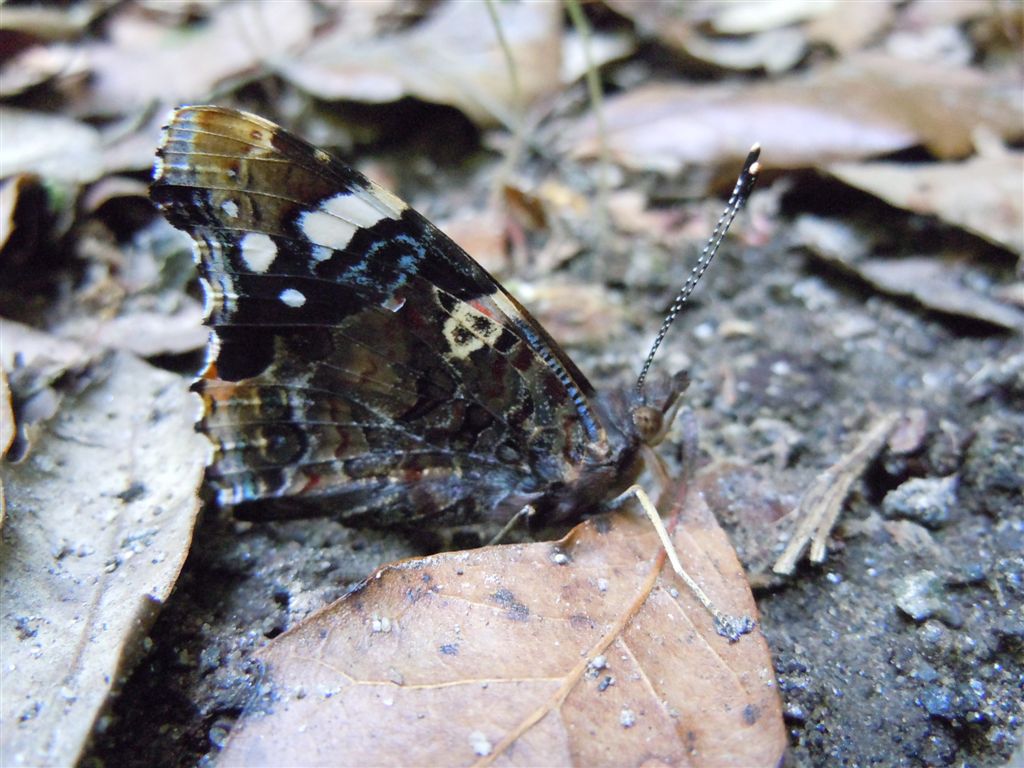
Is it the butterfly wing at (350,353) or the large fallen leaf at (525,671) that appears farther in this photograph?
the butterfly wing at (350,353)

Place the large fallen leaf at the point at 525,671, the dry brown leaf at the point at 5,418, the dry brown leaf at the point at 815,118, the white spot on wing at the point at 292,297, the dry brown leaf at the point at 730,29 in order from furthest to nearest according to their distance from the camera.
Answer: the dry brown leaf at the point at 730,29 < the dry brown leaf at the point at 815,118 < the dry brown leaf at the point at 5,418 < the white spot on wing at the point at 292,297 < the large fallen leaf at the point at 525,671

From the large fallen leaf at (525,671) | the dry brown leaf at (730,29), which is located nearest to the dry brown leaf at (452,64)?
the dry brown leaf at (730,29)

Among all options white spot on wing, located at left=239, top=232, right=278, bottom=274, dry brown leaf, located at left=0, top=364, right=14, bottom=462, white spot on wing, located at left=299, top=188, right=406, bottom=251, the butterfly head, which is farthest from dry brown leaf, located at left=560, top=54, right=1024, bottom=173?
dry brown leaf, located at left=0, top=364, right=14, bottom=462

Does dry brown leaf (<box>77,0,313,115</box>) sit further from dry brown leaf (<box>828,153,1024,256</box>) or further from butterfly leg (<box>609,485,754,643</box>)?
butterfly leg (<box>609,485,754,643</box>)

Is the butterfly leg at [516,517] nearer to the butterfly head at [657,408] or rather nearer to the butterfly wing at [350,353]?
the butterfly wing at [350,353]

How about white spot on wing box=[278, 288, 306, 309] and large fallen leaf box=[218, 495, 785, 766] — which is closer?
large fallen leaf box=[218, 495, 785, 766]

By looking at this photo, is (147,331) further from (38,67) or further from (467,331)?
(38,67)
